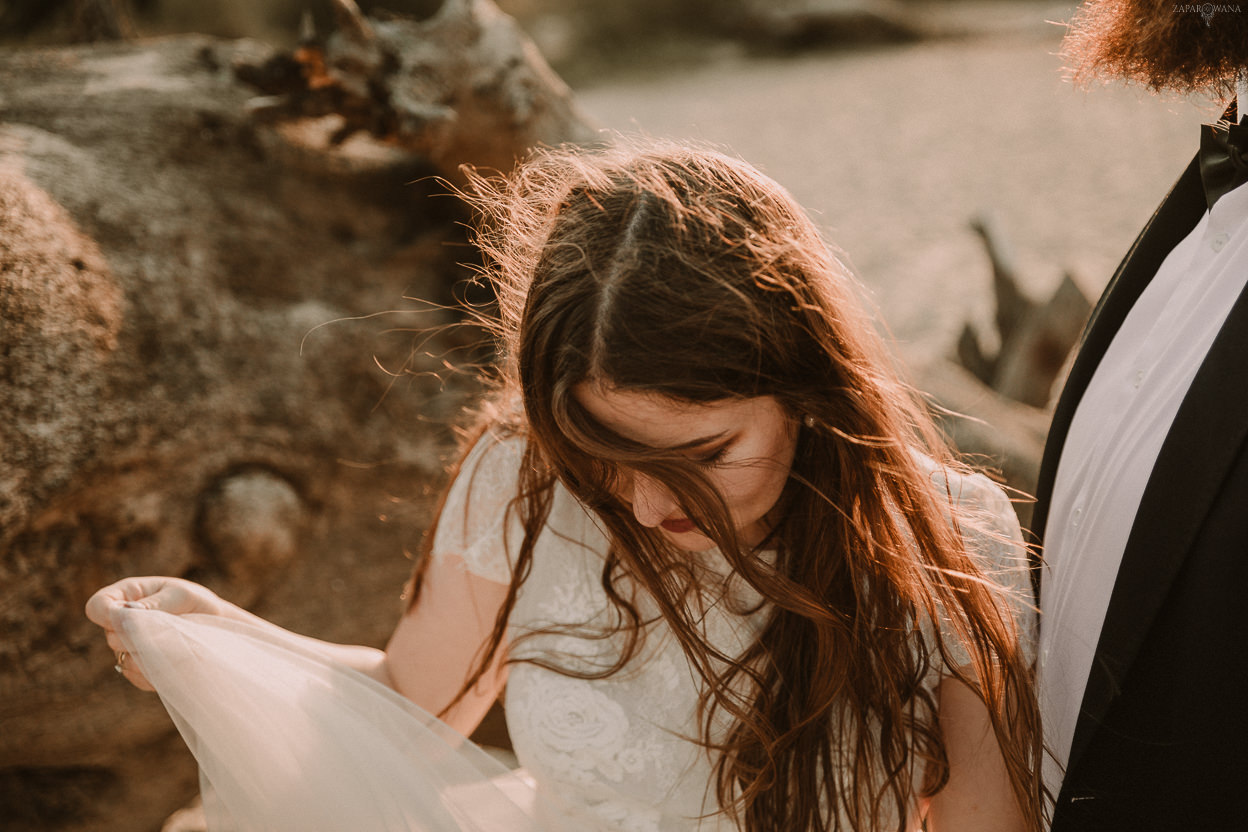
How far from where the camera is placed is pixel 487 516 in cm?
145

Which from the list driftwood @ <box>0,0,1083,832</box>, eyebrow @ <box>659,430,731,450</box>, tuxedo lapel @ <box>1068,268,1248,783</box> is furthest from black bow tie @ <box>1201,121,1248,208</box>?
driftwood @ <box>0,0,1083,832</box>

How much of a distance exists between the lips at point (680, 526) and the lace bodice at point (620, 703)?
0.17 m

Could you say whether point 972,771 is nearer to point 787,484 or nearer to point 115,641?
point 787,484

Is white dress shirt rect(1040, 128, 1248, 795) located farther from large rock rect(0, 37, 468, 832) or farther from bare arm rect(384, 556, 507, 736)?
large rock rect(0, 37, 468, 832)

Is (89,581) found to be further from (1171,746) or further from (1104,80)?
(1104,80)

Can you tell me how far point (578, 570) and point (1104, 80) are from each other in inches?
46.9

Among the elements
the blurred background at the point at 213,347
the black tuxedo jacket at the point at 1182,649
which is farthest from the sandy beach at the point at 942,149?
the black tuxedo jacket at the point at 1182,649

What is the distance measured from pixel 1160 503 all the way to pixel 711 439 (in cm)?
59

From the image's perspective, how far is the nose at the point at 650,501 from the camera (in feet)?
3.58

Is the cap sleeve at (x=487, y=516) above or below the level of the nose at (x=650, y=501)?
below

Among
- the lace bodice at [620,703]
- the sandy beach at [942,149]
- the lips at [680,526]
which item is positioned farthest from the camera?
the sandy beach at [942,149]

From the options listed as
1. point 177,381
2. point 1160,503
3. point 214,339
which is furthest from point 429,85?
point 1160,503

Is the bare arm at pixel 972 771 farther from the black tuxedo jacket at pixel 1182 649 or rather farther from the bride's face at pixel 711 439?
the bride's face at pixel 711 439

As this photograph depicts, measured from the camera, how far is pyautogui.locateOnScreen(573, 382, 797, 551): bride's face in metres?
1.01
